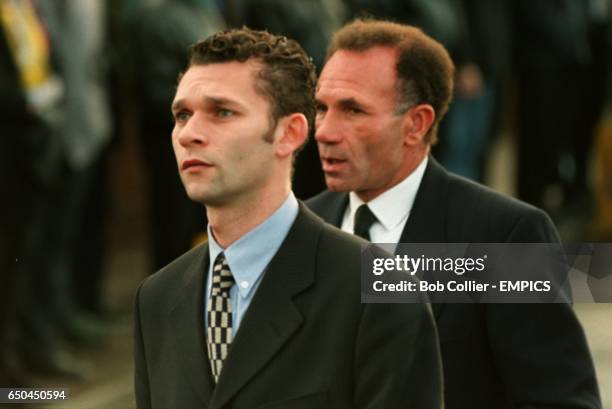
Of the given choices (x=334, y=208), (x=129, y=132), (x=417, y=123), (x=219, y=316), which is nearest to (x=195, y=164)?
(x=219, y=316)

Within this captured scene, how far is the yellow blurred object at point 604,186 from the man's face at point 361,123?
8.03 m

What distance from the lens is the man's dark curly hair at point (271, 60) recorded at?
3.92 metres

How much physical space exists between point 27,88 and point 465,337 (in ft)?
11.6

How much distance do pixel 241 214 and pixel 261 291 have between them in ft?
0.54

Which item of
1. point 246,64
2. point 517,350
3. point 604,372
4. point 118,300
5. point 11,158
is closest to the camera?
point 246,64

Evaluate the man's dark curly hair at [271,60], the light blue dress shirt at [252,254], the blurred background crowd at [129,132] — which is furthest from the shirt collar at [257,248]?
the blurred background crowd at [129,132]

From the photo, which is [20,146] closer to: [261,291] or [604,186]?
[261,291]

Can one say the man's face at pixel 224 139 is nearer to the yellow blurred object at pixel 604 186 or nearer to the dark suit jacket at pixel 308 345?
the dark suit jacket at pixel 308 345

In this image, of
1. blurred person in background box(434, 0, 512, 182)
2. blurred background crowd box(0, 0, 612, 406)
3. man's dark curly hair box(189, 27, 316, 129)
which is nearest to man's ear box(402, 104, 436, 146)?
man's dark curly hair box(189, 27, 316, 129)

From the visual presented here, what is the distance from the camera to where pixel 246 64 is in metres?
3.92

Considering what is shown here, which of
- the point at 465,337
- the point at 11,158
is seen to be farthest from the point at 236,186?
the point at 11,158

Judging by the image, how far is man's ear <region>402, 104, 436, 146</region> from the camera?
5.08m

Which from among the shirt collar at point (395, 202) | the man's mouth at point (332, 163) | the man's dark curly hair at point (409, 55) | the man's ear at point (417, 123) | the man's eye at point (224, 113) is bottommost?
the man's eye at point (224, 113)

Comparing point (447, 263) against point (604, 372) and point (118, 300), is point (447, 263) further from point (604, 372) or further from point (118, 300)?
point (118, 300)
